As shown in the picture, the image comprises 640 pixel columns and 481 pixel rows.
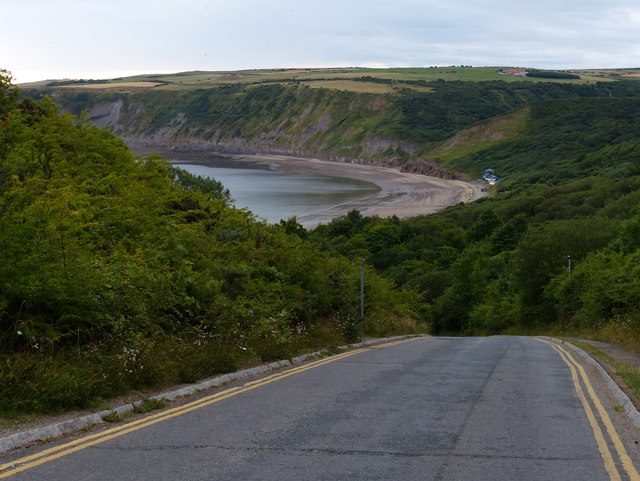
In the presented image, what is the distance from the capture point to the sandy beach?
343 ft

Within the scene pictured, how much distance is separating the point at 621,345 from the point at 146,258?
53.2ft

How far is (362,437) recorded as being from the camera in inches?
323

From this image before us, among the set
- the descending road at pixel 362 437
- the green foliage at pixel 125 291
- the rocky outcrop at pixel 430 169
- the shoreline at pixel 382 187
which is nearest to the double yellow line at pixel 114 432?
the descending road at pixel 362 437

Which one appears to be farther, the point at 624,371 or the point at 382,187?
the point at 382,187

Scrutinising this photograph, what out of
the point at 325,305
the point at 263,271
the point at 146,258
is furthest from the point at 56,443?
the point at 325,305

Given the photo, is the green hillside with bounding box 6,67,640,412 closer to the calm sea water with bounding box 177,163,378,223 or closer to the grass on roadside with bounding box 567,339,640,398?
the grass on roadside with bounding box 567,339,640,398

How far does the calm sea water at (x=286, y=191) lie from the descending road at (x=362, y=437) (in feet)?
234

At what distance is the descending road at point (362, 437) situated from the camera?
22.5 feet

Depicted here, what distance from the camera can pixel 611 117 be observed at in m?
180

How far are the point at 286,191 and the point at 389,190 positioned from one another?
20261 mm

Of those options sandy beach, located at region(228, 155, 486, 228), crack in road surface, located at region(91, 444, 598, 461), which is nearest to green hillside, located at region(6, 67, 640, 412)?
crack in road surface, located at region(91, 444, 598, 461)

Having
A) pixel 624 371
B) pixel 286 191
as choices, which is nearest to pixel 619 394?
pixel 624 371

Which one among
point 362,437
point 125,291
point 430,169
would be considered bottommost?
point 430,169

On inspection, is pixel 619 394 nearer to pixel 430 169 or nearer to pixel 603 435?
pixel 603 435
